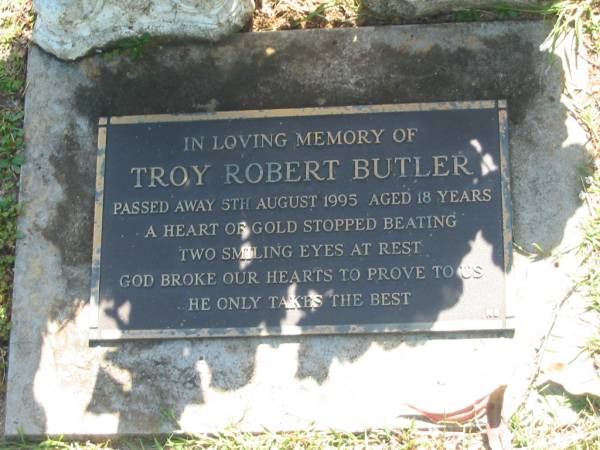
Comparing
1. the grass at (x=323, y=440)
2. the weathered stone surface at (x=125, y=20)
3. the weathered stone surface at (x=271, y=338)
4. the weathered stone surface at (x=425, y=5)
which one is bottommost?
the grass at (x=323, y=440)

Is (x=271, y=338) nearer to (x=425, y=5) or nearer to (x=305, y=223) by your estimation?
(x=305, y=223)

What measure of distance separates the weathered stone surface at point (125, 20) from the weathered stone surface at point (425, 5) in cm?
72

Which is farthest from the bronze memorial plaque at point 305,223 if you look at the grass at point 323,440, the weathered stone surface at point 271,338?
the grass at point 323,440

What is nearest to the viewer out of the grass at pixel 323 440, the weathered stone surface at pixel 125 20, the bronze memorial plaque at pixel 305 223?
the grass at pixel 323 440

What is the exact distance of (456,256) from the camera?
4.37 meters

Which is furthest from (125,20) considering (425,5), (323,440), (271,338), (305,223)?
(323,440)

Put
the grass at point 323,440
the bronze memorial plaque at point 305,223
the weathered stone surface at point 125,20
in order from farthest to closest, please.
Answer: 1. the weathered stone surface at point 125,20
2. the bronze memorial plaque at point 305,223
3. the grass at point 323,440

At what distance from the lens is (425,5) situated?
4738 mm

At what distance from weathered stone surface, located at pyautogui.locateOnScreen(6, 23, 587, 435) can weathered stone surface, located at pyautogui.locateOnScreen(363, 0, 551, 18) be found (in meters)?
0.12

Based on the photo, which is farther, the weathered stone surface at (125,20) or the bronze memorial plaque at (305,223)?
the weathered stone surface at (125,20)

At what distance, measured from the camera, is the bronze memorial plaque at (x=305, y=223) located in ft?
14.3

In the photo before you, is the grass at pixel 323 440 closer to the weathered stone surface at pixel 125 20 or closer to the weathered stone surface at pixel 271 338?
the weathered stone surface at pixel 271 338

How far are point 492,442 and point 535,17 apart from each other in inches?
88.2

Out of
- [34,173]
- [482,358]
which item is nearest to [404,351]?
[482,358]
